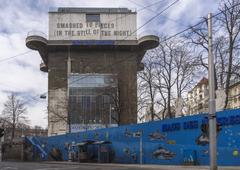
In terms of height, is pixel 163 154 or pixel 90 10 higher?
pixel 90 10

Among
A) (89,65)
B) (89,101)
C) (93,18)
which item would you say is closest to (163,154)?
(89,101)

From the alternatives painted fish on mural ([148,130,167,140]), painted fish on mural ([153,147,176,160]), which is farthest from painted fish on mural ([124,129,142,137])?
painted fish on mural ([153,147,176,160])

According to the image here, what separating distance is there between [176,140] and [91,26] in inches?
2412

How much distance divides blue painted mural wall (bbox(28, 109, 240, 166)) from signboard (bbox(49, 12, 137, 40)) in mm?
45129

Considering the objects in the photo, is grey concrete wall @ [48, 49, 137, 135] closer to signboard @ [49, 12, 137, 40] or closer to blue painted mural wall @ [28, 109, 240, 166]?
signboard @ [49, 12, 137, 40]

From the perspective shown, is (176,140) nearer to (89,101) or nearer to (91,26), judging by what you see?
(89,101)

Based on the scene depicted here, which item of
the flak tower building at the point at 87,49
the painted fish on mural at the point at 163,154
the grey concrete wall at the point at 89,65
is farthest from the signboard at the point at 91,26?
the painted fish on mural at the point at 163,154

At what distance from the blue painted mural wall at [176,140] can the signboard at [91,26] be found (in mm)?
45129

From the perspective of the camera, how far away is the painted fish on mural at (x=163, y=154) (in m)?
40.1

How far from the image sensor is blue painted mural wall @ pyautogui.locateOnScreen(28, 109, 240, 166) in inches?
1293

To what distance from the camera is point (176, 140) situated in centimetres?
3919

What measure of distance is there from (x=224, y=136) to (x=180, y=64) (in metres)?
20.4

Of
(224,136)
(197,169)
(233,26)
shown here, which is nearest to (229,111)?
(224,136)

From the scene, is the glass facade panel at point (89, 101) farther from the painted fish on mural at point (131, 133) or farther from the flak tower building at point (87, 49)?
the painted fish on mural at point (131, 133)
